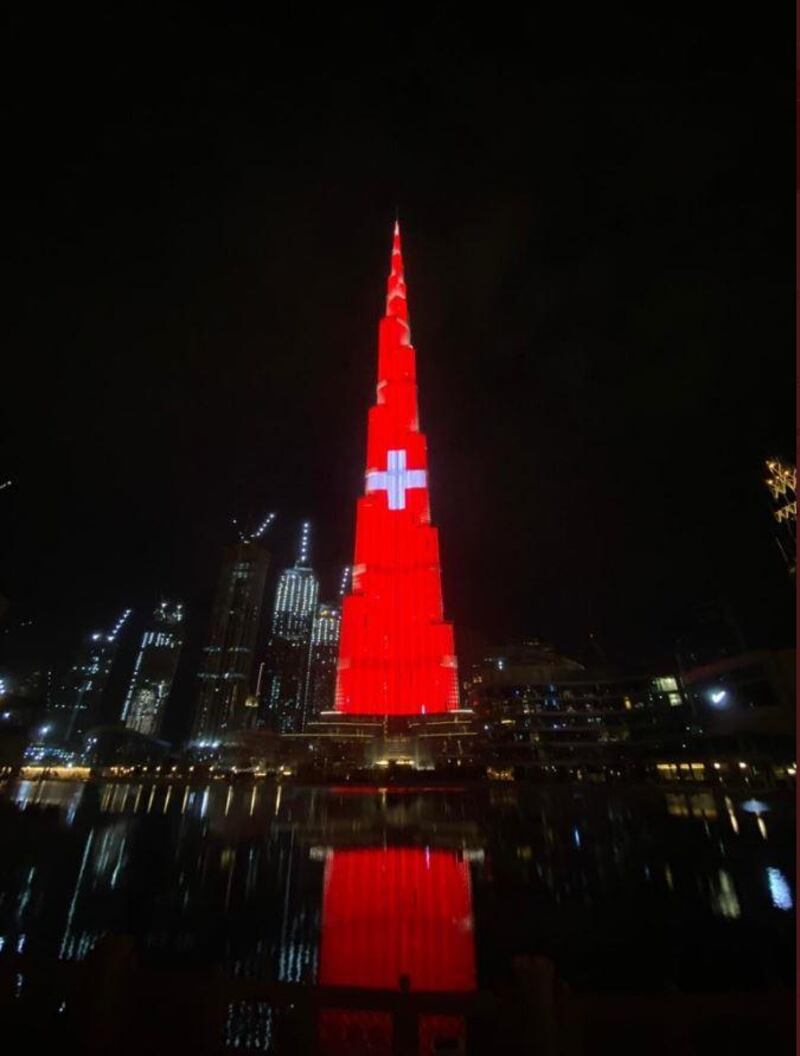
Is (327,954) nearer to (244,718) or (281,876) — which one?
(281,876)

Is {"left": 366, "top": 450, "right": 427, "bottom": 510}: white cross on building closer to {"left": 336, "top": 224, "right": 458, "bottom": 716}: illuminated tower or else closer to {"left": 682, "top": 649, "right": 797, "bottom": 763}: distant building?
{"left": 336, "top": 224, "right": 458, "bottom": 716}: illuminated tower

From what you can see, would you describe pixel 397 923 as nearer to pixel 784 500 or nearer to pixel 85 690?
pixel 784 500

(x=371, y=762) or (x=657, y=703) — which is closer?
(x=371, y=762)

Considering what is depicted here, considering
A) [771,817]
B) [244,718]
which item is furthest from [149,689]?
[771,817]

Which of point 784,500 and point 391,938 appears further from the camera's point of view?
point 784,500

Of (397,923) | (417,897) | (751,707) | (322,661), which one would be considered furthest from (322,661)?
(397,923)

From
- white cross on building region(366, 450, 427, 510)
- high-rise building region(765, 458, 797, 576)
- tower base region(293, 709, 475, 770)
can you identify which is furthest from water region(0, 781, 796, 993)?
white cross on building region(366, 450, 427, 510)

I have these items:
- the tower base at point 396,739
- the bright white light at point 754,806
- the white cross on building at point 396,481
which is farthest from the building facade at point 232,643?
the bright white light at point 754,806
